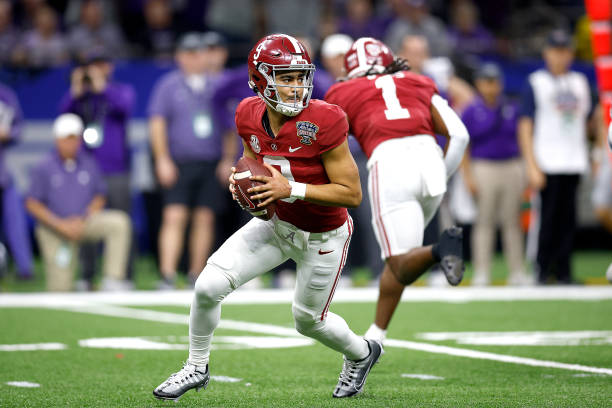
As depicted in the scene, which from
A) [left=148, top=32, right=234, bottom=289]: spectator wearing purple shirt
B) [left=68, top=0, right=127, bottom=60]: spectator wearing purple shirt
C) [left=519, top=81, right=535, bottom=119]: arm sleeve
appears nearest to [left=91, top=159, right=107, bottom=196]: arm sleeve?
[left=148, top=32, right=234, bottom=289]: spectator wearing purple shirt

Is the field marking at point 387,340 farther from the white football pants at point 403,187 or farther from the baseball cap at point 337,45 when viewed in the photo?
the baseball cap at point 337,45

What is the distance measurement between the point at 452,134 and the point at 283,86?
1.79 metres

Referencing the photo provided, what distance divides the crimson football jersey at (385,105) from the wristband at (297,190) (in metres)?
1.71

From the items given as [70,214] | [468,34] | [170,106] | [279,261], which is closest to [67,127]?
[70,214]

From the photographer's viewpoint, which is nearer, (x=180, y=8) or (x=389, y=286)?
(x=389, y=286)

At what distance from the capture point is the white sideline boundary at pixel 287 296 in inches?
367

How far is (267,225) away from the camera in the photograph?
501 cm

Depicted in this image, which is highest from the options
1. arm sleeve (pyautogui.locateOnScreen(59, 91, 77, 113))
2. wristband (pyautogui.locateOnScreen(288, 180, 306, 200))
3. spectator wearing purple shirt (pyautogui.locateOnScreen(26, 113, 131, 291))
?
wristband (pyautogui.locateOnScreen(288, 180, 306, 200))

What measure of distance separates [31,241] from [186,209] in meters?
3.89

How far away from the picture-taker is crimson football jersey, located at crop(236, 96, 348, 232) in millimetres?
4734

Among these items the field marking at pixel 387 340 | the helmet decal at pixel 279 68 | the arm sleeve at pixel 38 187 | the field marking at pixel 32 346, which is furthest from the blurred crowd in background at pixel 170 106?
the helmet decal at pixel 279 68

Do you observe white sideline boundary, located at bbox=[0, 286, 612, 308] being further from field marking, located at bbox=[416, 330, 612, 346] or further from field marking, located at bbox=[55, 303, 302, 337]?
field marking, located at bbox=[416, 330, 612, 346]

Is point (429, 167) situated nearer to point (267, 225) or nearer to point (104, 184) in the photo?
point (267, 225)

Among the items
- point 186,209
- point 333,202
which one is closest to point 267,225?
point 333,202
